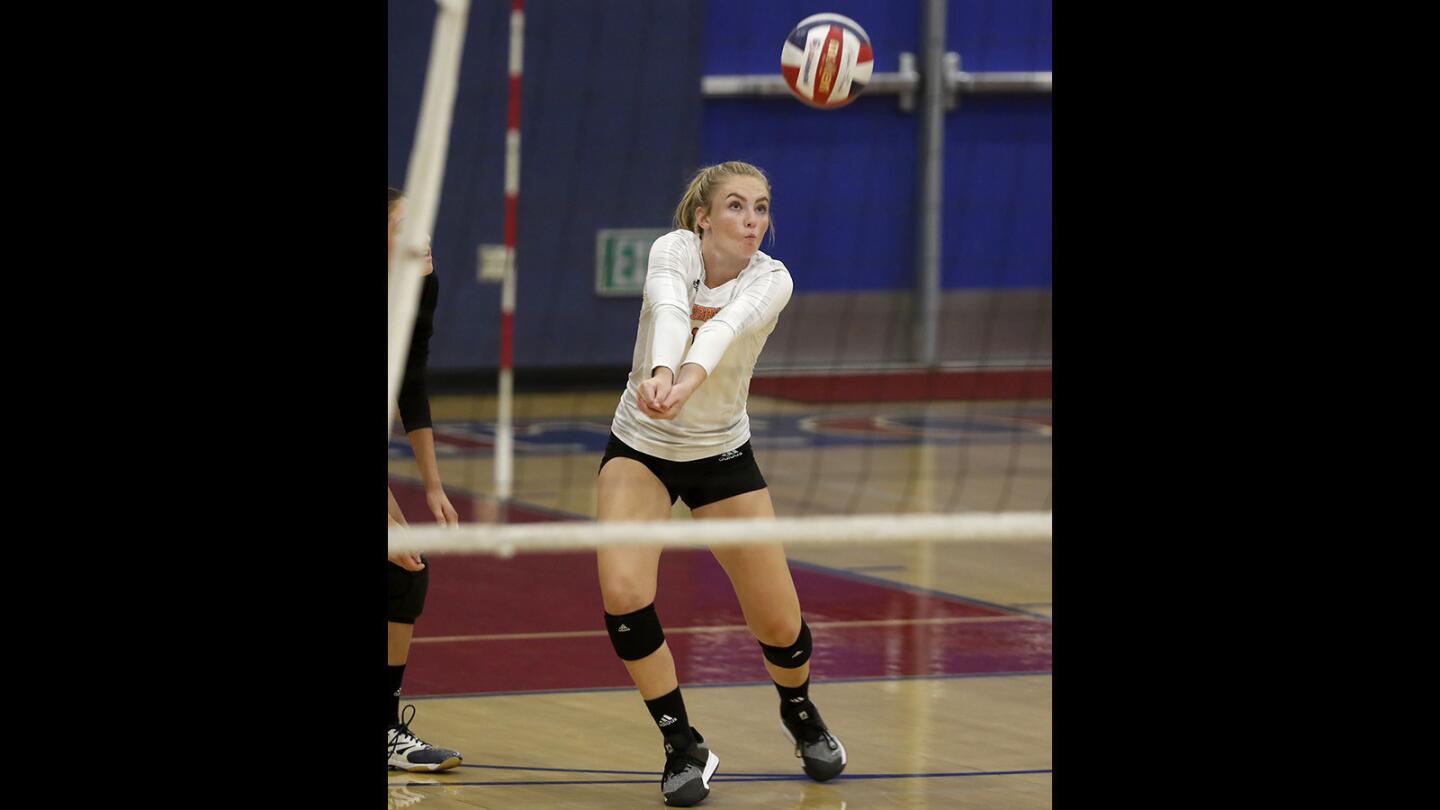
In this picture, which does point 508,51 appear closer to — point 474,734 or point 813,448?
point 813,448

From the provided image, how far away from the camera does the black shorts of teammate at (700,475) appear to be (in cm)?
509

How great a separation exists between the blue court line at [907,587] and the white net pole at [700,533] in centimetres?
422

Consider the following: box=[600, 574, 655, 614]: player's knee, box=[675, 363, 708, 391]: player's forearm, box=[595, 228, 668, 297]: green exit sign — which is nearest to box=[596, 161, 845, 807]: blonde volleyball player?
box=[600, 574, 655, 614]: player's knee

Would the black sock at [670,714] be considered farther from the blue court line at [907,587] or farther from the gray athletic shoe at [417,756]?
the blue court line at [907,587]

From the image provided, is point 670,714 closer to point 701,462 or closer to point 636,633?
point 636,633

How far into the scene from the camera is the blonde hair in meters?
5.15

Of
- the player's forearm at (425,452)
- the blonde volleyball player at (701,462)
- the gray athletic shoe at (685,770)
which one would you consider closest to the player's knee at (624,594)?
the blonde volleyball player at (701,462)

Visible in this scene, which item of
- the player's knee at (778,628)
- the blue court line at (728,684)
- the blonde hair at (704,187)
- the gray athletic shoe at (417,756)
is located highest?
the blonde hair at (704,187)
